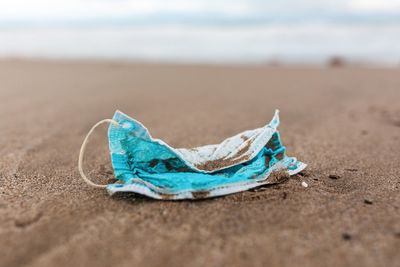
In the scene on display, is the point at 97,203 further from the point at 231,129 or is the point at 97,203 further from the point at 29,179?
the point at 231,129

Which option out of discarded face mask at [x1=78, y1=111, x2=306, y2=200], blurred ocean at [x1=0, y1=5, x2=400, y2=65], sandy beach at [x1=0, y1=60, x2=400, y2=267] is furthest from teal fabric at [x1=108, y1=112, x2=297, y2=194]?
blurred ocean at [x1=0, y1=5, x2=400, y2=65]

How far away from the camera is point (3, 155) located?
2.21 meters

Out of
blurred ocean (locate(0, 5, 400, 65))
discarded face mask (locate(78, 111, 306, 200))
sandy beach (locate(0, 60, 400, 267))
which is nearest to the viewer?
sandy beach (locate(0, 60, 400, 267))

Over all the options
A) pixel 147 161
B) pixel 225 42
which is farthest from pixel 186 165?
pixel 225 42

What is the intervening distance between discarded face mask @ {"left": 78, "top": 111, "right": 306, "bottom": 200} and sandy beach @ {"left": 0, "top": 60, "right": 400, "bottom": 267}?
6cm

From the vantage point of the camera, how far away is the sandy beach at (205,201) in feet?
4.09

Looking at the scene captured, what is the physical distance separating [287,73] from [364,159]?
397 centimetres

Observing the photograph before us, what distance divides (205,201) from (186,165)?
215 mm

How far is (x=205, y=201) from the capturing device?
5.20 feet

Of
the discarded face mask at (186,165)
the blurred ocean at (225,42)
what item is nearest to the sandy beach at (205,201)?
the discarded face mask at (186,165)

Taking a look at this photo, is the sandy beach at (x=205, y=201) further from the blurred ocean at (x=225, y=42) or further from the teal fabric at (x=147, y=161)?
the blurred ocean at (x=225, y=42)

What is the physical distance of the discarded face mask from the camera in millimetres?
1612

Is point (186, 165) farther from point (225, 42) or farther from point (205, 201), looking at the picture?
point (225, 42)

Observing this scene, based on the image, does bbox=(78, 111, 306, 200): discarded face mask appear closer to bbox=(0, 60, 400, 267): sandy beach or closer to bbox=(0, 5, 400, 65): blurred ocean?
bbox=(0, 60, 400, 267): sandy beach
